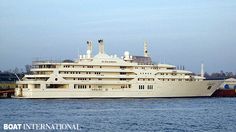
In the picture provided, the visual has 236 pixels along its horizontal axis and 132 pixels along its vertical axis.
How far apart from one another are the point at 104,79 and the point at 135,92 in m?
4.09

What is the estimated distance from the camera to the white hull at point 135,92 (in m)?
65.9

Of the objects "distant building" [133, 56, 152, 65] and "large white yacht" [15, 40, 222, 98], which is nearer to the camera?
"large white yacht" [15, 40, 222, 98]

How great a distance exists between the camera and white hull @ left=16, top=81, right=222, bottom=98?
2594 inches

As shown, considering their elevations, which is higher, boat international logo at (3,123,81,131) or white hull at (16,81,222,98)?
white hull at (16,81,222,98)

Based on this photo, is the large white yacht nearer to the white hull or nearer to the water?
the white hull

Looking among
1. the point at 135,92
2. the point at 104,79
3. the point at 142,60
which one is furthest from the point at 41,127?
the point at 142,60

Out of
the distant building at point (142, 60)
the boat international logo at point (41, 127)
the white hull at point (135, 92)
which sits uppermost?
the distant building at point (142, 60)

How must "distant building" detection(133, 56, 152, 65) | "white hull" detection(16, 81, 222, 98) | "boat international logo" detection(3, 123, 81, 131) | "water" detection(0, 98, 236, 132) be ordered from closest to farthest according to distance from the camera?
1. "boat international logo" detection(3, 123, 81, 131)
2. "water" detection(0, 98, 236, 132)
3. "white hull" detection(16, 81, 222, 98)
4. "distant building" detection(133, 56, 152, 65)

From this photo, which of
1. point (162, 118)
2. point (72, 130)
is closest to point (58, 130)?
point (72, 130)

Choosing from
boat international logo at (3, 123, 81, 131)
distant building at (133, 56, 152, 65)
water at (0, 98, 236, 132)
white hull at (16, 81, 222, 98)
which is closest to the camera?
boat international logo at (3, 123, 81, 131)

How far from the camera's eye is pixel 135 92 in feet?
223

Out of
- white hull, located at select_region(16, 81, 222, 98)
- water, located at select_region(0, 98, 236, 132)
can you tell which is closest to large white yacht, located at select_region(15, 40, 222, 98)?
white hull, located at select_region(16, 81, 222, 98)

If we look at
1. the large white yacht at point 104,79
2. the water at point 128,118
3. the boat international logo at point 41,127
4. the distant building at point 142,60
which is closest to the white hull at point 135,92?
the large white yacht at point 104,79

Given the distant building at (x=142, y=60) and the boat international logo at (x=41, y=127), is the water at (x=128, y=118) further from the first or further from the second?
the distant building at (x=142, y=60)
